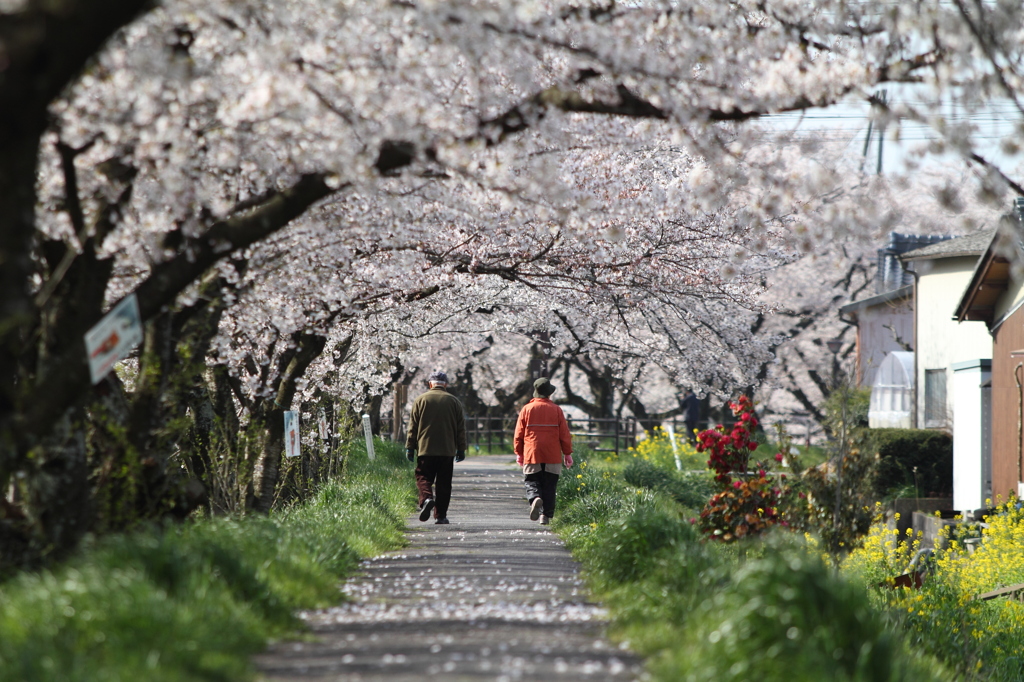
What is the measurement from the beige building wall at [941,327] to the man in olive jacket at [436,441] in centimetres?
1462

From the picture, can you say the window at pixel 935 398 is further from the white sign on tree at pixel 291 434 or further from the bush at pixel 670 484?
the white sign on tree at pixel 291 434

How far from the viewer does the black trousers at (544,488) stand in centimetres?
1227

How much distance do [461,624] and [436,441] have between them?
18.2 ft

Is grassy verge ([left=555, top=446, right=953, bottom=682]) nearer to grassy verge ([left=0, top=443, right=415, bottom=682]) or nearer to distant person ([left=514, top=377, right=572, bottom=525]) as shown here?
grassy verge ([left=0, top=443, right=415, bottom=682])

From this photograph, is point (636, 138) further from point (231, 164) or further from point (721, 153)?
point (231, 164)

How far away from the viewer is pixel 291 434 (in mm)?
10766

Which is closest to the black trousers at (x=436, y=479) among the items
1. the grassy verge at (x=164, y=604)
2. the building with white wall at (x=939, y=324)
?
the grassy verge at (x=164, y=604)

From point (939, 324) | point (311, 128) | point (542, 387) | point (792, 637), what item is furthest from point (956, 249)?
point (311, 128)

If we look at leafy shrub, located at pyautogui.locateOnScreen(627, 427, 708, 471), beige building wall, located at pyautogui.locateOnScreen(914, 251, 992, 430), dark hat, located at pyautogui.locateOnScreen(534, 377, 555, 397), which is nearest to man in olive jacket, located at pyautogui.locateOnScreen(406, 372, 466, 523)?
dark hat, located at pyautogui.locateOnScreen(534, 377, 555, 397)

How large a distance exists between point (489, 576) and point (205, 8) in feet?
16.3

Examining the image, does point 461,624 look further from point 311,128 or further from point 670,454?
point 670,454

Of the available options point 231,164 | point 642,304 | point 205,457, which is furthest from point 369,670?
point 642,304

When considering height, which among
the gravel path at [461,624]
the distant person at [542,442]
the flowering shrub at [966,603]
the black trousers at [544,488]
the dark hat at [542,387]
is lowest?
the flowering shrub at [966,603]

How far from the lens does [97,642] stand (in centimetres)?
459
